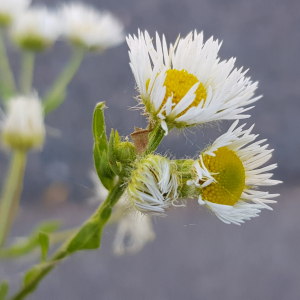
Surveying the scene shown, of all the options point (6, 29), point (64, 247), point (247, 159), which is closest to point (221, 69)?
point (247, 159)

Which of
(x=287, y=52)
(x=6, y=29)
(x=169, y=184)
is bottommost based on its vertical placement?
(x=169, y=184)

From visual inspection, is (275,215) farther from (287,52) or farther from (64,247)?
(64,247)

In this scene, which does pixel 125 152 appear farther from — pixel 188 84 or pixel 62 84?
pixel 62 84

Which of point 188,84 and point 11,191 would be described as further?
point 11,191

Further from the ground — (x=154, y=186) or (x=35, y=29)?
(x=35, y=29)

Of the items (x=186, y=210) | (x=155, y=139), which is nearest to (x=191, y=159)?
(x=155, y=139)

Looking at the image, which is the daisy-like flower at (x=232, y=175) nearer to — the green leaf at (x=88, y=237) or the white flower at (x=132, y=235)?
the green leaf at (x=88, y=237)
